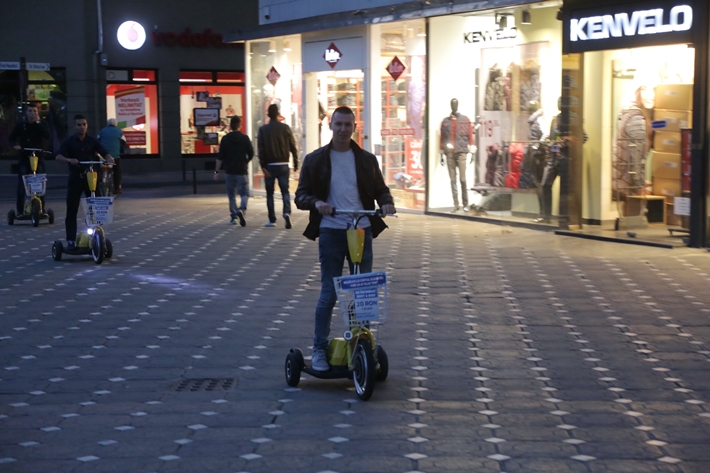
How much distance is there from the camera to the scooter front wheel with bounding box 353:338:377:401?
6465 millimetres

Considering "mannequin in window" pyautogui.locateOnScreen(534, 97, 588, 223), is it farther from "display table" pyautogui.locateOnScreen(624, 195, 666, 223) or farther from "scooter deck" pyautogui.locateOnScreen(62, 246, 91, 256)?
"scooter deck" pyautogui.locateOnScreen(62, 246, 91, 256)

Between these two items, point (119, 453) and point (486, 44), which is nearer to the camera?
point (119, 453)

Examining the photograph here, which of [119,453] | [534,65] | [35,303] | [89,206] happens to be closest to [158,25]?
[534,65]

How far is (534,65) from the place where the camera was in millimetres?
16891

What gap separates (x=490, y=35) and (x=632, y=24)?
3.82 m

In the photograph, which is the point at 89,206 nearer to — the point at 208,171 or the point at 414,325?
the point at 414,325

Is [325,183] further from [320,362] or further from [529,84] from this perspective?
[529,84]

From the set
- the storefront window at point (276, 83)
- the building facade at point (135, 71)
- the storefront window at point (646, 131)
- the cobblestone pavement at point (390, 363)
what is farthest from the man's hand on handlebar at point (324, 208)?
the building facade at point (135, 71)

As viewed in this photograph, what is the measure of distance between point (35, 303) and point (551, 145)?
29.5 feet

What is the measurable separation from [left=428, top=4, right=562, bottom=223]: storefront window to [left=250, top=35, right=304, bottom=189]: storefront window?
461cm

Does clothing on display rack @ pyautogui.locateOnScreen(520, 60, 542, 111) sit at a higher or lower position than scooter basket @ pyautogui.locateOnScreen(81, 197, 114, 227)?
higher

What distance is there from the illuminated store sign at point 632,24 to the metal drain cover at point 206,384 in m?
9.05

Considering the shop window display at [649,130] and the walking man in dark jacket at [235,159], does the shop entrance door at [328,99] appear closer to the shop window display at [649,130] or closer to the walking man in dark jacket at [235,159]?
the walking man in dark jacket at [235,159]

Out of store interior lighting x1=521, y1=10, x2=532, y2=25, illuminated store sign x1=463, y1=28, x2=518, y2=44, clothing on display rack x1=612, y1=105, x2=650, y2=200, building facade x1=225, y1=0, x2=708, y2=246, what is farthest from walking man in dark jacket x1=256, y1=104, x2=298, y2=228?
clothing on display rack x1=612, y1=105, x2=650, y2=200
